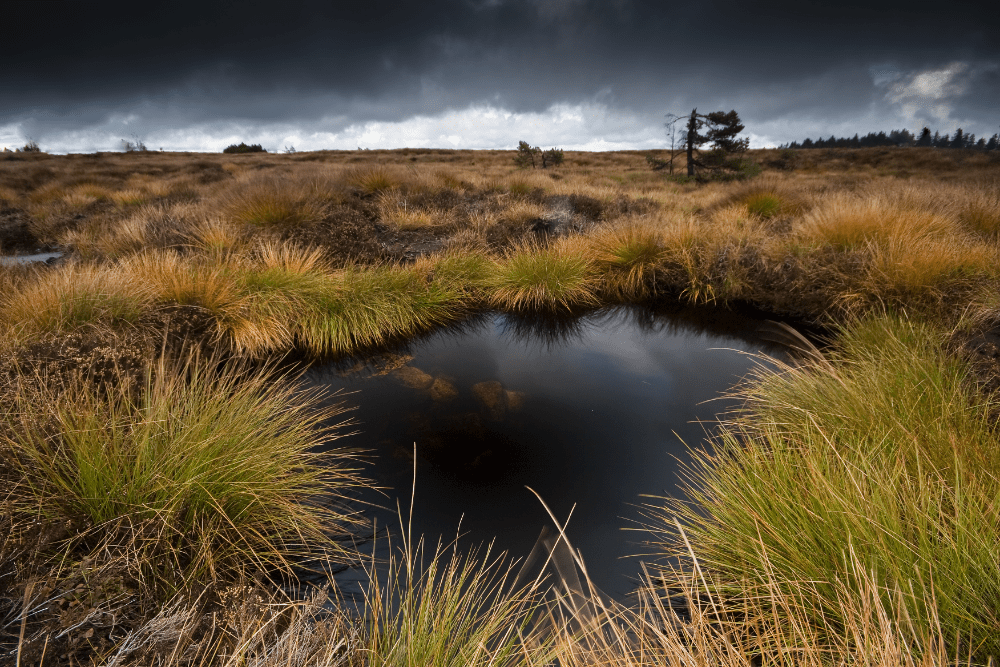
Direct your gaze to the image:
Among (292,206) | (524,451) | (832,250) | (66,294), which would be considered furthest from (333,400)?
(832,250)

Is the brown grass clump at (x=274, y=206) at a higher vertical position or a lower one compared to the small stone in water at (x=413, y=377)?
higher

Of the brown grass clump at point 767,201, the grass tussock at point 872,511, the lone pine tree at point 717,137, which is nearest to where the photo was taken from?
the grass tussock at point 872,511

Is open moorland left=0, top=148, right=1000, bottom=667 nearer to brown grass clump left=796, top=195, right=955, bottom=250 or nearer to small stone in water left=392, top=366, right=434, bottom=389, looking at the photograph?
brown grass clump left=796, top=195, right=955, bottom=250

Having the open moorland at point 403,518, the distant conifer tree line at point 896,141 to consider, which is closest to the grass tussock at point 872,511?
the open moorland at point 403,518

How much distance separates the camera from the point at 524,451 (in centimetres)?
305

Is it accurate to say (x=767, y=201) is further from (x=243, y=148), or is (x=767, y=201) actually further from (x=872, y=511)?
(x=243, y=148)

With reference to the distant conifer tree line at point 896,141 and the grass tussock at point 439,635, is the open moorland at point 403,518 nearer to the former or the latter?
the grass tussock at point 439,635

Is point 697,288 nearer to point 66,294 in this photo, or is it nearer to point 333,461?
point 333,461

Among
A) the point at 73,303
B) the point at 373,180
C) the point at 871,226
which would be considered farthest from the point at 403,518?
the point at 373,180

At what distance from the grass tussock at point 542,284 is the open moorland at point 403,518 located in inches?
1.9

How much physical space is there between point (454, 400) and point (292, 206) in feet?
17.7

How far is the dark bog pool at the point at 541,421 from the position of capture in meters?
2.47

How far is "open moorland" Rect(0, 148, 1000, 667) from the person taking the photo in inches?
50.3

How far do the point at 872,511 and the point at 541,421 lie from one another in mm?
2185
